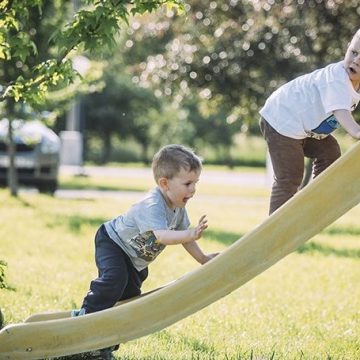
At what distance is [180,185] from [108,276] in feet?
1.77

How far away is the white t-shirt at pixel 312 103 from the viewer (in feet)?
13.8

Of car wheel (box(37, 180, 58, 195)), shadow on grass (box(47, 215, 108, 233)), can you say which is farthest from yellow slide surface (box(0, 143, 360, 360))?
car wheel (box(37, 180, 58, 195))

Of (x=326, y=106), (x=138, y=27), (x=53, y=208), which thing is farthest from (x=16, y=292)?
(x=138, y=27)

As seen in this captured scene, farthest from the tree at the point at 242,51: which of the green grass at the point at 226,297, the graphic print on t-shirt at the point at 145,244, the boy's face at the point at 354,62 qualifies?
the graphic print on t-shirt at the point at 145,244

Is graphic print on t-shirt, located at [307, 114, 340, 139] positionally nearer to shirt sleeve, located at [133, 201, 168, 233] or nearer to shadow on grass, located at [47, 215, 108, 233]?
shirt sleeve, located at [133, 201, 168, 233]

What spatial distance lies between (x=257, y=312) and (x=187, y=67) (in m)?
7.93

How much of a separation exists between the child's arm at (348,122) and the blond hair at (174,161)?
26.0 inches

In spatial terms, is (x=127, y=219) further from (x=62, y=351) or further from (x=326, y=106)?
(x=326, y=106)

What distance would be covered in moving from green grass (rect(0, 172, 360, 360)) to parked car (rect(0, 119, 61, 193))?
2.57m

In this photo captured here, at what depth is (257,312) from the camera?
242 inches

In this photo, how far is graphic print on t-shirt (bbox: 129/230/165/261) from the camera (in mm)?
4281

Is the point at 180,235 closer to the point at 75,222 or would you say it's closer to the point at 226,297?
the point at 226,297

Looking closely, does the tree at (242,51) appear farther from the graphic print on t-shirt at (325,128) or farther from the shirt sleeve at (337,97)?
the shirt sleeve at (337,97)

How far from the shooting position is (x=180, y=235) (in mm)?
4020
